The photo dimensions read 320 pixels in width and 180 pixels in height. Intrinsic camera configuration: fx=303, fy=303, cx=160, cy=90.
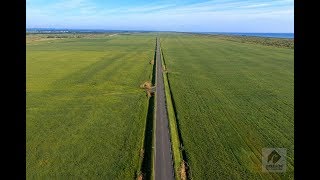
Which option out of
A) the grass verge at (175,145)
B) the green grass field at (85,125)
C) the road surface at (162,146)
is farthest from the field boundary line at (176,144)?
the green grass field at (85,125)

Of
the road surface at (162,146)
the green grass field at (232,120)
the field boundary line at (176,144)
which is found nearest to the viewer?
the road surface at (162,146)

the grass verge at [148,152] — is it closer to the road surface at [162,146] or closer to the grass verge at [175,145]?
the road surface at [162,146]

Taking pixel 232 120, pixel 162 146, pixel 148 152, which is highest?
pixel 232 120

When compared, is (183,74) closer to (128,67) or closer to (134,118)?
(128,67)

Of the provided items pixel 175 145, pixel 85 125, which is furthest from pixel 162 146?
pixel 85 125

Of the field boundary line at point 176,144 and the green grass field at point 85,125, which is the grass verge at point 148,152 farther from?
the field boundary line at point 176,144

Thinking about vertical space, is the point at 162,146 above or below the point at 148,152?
above

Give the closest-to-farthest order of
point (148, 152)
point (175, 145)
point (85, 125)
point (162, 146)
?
point (148, 152) → point (162, 146) → point (175, 145) → point (85, 125)

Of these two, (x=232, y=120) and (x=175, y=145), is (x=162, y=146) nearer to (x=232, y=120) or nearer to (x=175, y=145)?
(x=175, y=145)

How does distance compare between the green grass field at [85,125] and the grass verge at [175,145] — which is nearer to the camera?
the grass verge at [175,145]

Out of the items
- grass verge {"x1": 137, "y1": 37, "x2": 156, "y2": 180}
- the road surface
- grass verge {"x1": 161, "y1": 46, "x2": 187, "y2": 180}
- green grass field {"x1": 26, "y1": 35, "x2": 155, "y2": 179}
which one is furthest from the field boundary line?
green grass field {"x1": 26, "y1": 35, "x2": 155, "y2": 179}

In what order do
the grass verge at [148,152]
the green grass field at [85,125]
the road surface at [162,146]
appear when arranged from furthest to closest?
the green grass field at [85,125] < the grass verge at [148,152] < the road surface at [162,146]

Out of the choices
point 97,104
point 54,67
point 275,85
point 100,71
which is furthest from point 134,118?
point 54,67
